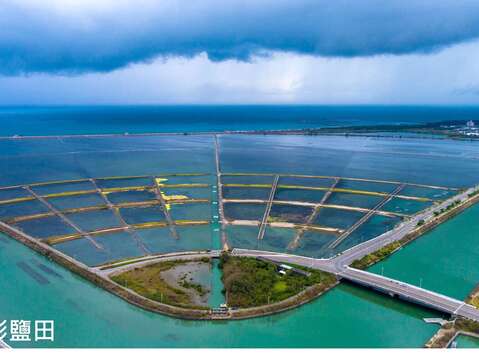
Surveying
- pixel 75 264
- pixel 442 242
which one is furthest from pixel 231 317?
pixel 442 242

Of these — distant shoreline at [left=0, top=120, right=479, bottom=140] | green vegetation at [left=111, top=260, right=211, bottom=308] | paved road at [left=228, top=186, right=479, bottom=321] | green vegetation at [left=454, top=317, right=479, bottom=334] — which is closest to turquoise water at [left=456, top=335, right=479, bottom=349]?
green vegetation at [left=454, top=317, right=479, bottom=334]

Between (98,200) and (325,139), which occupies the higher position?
(325,139)

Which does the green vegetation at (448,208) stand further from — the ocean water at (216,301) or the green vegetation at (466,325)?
the green vegetation at (466,325)

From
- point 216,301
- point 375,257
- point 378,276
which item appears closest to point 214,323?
point 216,301

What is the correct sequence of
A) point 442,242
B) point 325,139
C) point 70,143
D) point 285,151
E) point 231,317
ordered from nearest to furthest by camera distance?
point 231,317
point 442,242
point 285,151
point 70,143
point 325,139

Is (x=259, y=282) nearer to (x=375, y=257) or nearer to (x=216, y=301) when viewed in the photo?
(x=216, y=301)

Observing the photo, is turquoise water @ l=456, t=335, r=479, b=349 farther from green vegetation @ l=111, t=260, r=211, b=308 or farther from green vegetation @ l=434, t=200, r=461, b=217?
green vegetation @ l=434, t=200, r=461, b=217

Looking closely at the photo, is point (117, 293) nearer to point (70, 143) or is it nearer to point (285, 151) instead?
point (285, 151)
